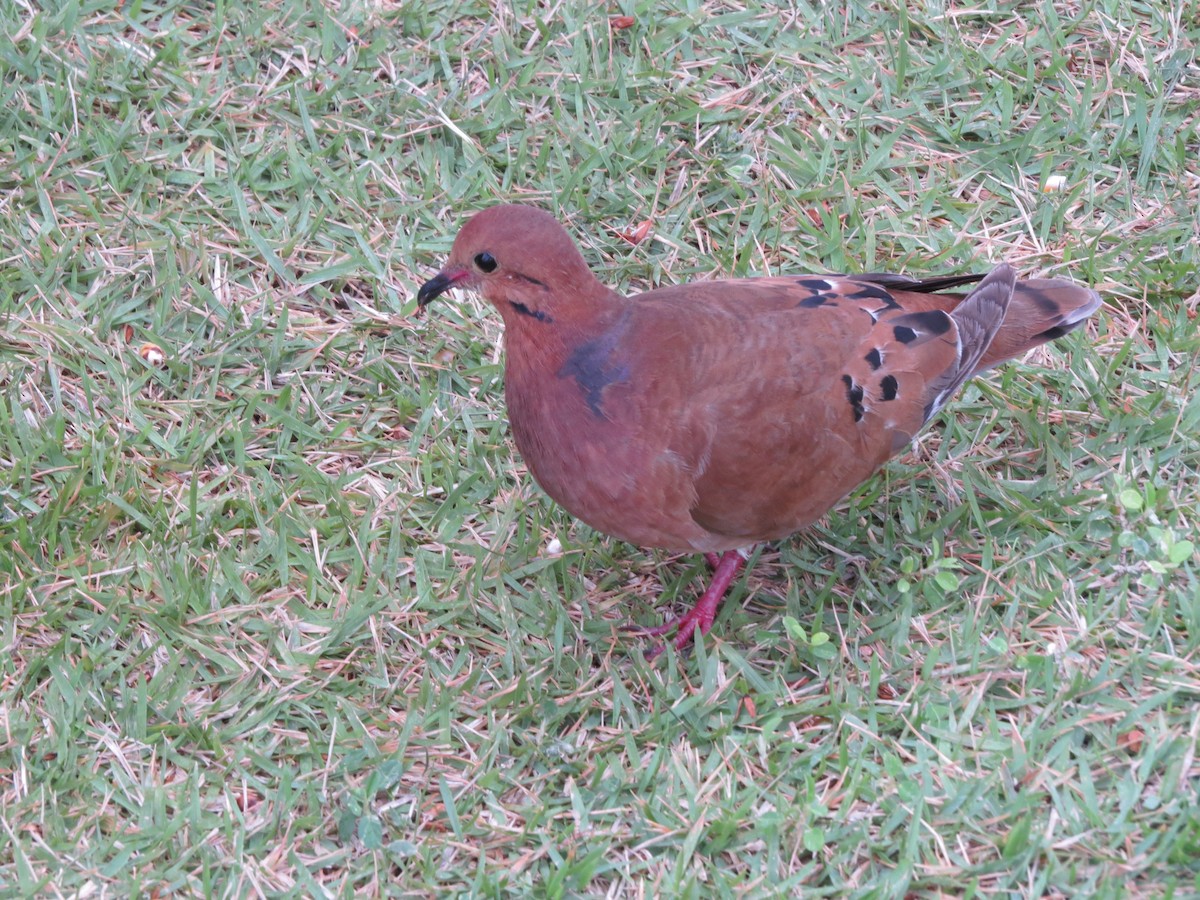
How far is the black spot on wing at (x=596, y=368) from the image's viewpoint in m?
3.60

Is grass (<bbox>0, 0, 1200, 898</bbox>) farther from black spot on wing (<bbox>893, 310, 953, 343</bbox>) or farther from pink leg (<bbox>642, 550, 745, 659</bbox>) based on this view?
black spot on wing (<bbox>893, 310, 953, 343</bbox>)

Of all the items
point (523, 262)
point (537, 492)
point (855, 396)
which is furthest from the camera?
point (537, 492)

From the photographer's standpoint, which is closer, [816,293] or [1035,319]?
[816,293]

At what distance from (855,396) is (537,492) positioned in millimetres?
1138

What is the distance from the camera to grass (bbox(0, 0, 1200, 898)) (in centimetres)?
339

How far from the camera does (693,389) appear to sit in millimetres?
3658

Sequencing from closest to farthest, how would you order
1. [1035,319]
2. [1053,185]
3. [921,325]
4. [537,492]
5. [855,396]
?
[855,396], [921,325], [1035,319], [537,492], [1053,185]

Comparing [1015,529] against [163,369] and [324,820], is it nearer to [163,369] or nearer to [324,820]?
[324,820]

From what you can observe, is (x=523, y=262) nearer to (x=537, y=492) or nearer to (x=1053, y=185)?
(x=537, y=492)

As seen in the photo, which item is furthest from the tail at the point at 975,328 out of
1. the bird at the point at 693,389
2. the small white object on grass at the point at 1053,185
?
the small white object on grass at the point at 1053,185

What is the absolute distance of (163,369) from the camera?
15.0ft

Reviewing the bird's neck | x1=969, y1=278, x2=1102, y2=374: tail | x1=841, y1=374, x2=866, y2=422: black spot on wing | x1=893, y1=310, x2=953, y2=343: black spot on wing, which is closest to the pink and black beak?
the bird's neck

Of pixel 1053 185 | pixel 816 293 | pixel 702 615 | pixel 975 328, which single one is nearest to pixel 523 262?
pixel 816 293

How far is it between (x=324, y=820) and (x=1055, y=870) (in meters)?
1.86
